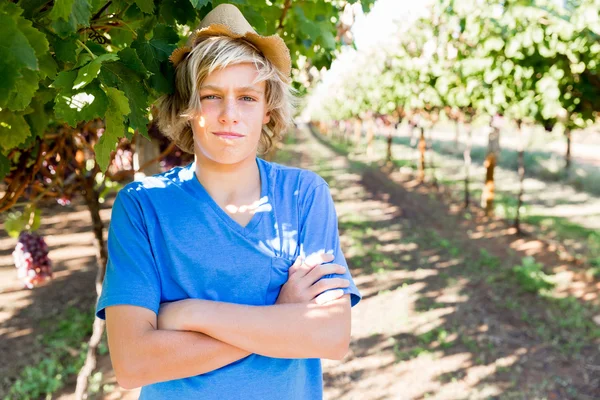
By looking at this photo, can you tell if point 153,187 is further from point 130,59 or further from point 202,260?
point 130,59

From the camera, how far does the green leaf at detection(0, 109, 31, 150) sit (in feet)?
4.47

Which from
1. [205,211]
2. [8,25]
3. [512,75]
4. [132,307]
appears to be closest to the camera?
[8,25]

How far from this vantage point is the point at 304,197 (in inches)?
59.9

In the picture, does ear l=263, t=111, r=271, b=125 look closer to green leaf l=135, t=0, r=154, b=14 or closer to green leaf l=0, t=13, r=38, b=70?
green leaf l=135, t=0, r=154, b=14

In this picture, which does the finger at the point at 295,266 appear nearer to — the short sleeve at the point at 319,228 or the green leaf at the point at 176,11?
the short sleeve at the point at 319,228

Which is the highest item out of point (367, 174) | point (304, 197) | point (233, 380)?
point (304, 197)

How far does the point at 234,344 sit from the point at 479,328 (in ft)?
19.1

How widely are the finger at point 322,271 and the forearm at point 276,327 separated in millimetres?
73

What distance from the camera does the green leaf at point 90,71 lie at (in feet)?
3.13

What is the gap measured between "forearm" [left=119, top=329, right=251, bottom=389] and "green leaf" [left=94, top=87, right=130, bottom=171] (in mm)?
429

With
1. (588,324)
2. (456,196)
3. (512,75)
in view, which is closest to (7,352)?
(588,324)

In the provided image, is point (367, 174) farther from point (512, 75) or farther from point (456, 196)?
point (512, 75)

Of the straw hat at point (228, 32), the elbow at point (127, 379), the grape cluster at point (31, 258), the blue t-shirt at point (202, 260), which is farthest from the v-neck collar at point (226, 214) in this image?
the grape cluster at point (31, 258)

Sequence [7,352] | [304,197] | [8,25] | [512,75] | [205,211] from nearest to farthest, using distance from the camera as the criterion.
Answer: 1. [8,25]
2. [205,211]
3. [304,197]
4. [7,352]
5. [512,75]
